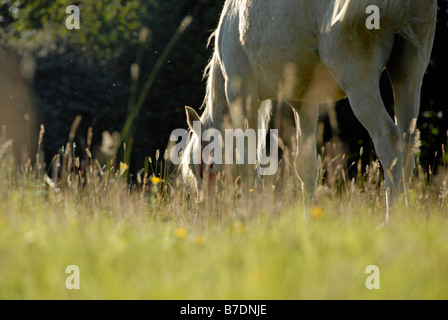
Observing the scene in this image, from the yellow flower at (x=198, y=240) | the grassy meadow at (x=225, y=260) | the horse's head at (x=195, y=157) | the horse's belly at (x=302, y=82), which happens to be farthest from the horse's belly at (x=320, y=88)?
the yellow flower at (x=198, y=240)

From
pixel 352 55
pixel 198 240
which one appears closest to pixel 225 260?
pixel 198 240

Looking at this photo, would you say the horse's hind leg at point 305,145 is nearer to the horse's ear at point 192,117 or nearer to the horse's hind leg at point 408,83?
the horse's ear at point 192,117

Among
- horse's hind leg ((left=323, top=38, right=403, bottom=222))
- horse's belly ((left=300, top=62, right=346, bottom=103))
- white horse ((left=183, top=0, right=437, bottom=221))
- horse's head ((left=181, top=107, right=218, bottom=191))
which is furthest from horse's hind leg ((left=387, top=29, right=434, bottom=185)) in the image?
horse's head ((left=181, top=107, right=218, bottom=191))

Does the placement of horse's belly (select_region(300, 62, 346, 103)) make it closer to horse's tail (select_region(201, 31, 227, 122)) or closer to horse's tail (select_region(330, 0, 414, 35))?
horse's tail (select_region(330, 0, 414, 35))

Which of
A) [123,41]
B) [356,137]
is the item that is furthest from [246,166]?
[123,41]

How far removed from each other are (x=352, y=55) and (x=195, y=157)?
2514 mm

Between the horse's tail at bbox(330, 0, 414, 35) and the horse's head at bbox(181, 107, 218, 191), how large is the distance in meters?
2.45

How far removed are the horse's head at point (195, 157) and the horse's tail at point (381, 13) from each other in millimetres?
2451

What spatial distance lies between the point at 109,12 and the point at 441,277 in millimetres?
14245

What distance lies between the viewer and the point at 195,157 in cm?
538

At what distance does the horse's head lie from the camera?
532 centimetres

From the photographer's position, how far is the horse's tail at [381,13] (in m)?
3.08

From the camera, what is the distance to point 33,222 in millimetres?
2811
